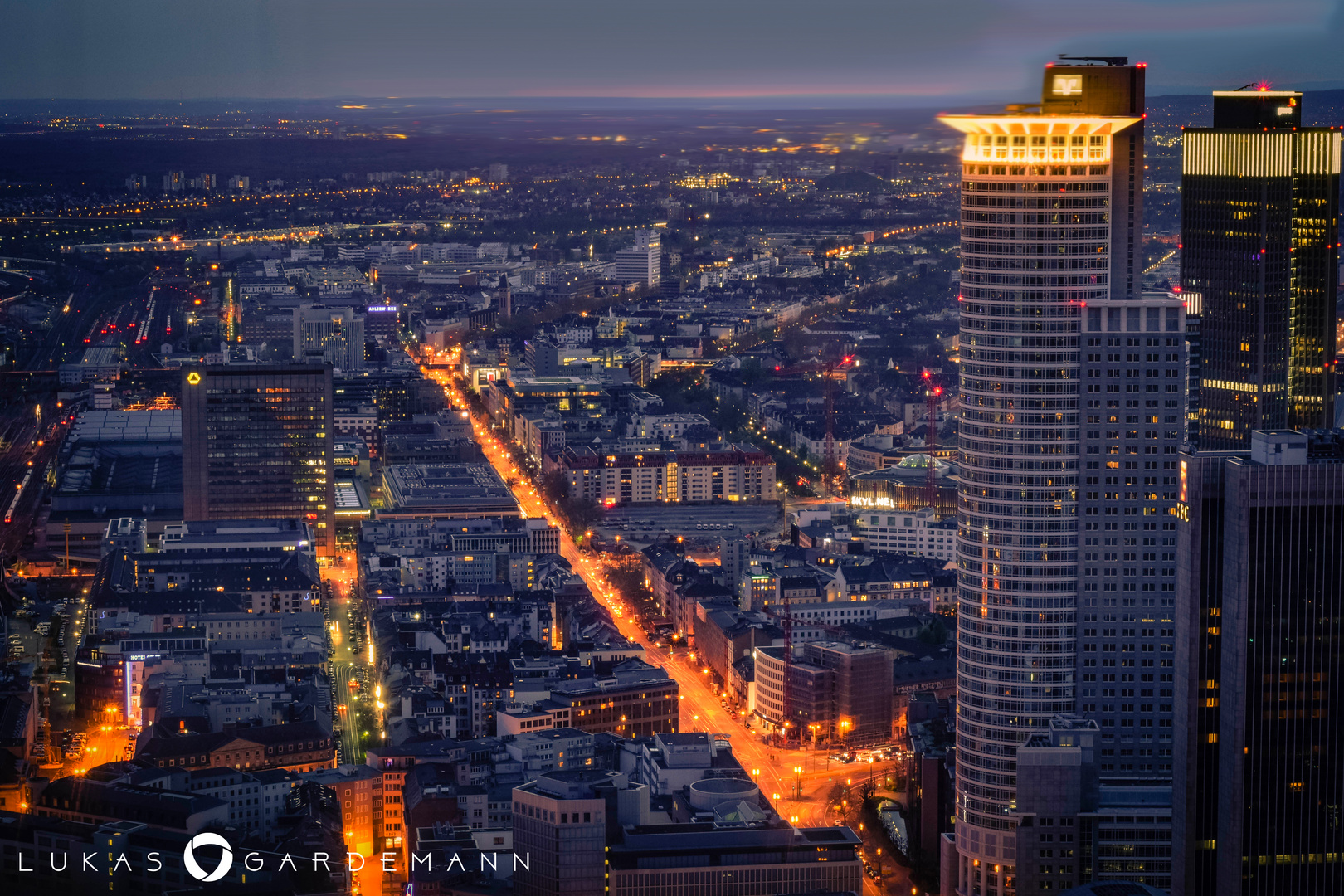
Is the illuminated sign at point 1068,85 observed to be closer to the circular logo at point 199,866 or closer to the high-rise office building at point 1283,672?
the high-rise office building at point 1283,672

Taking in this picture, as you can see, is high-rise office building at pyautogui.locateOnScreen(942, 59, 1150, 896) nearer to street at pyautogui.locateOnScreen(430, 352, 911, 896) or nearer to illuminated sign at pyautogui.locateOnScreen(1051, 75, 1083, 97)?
illuminated sign at pyautogui.locateOnScreen(1051, 75, 1083, 97)

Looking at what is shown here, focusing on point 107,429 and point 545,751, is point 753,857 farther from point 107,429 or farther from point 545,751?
point 107,429

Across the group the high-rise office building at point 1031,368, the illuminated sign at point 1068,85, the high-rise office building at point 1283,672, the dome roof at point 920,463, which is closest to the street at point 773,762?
the high-rise office building at point 1031,368

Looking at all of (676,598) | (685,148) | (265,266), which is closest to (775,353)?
(685,148)

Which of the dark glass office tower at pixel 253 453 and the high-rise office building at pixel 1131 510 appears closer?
the high-rise office building at pixel 1131 510

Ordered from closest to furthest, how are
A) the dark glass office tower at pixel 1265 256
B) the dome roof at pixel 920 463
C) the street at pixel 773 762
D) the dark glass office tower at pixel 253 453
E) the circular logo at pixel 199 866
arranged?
the circular logo at pixel 199 866, the street at pixel 773 762, the dark glass office tower at pixel 1265 256, the dark glass office tower at pixel 253 453, the dome roof at pixel 920 463

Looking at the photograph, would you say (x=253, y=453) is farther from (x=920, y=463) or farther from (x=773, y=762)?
(x=773, y=762)
